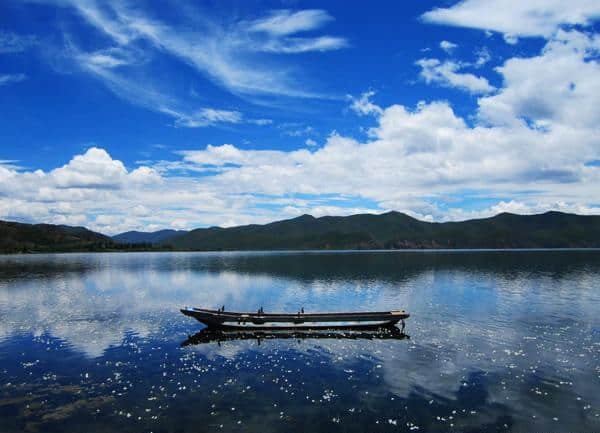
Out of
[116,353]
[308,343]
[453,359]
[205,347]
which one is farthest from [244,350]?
[453,359]

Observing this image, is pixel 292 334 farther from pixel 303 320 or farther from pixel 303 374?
pixel 303 374

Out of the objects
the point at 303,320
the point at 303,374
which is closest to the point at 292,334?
the point at 303,320

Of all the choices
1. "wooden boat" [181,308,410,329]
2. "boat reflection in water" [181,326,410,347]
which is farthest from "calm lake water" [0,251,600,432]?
"wooden boat" [181,308,410,329]

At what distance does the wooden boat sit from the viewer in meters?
44.3

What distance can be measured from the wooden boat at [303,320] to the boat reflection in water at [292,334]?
20.1 inches

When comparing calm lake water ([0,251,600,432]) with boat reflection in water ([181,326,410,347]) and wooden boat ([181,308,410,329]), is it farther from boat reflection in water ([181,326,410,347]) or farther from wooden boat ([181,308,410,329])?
wooden boat ([181,308,410,329])

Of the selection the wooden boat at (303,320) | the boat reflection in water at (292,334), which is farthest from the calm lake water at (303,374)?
the wooden boat at (303,320)

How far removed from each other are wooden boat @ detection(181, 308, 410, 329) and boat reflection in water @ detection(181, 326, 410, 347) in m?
0.51

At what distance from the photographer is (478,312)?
5456cm

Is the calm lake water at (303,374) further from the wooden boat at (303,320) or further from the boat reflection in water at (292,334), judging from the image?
the wooden boat at (303,320)

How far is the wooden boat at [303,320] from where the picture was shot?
4431 cm

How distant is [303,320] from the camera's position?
44750 mm

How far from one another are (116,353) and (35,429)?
1465 cm

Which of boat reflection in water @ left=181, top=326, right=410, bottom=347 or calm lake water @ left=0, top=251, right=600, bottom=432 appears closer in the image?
calm lake water @ left=0, top=251, right=600, bottom=432
